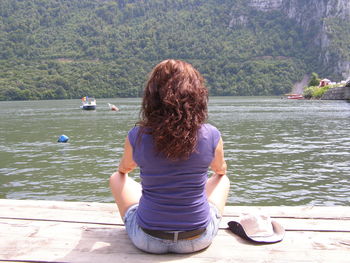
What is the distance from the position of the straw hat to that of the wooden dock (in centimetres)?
6

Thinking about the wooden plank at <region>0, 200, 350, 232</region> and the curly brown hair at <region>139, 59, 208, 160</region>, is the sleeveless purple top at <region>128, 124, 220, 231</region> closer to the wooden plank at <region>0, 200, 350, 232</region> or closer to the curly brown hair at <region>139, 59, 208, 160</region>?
the curly brown hair at <region>139, 59, 208, 160</region>

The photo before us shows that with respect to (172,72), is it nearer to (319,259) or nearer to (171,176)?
(171,176)

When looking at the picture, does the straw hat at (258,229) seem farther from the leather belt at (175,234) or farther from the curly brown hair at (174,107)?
the curly brown hair at (174,107)

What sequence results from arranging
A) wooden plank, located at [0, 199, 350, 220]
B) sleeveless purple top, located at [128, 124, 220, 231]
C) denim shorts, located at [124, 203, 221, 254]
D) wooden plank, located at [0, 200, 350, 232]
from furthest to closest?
wooden plank, located at [0, 199, 350, 220] → wooden plank, located at [0, 200, 350, 232] → denim shorts, located at [124, 203, 221, 254] → sleeveless purple top, located at [128, 124, 220, 231]

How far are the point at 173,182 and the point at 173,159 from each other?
190mm

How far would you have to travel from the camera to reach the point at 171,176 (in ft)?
9.14

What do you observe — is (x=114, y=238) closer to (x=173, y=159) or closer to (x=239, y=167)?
(x=173, y=159)

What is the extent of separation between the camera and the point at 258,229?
3221 millimetres

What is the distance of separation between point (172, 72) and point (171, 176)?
2.38 feet

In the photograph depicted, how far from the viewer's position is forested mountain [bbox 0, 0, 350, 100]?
12938 centimetres

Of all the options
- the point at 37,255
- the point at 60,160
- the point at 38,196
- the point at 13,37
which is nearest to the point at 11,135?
the point at 60,160

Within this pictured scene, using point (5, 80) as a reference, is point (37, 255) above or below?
above

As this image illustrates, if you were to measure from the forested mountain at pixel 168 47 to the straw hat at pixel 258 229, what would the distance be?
110136 millimetres

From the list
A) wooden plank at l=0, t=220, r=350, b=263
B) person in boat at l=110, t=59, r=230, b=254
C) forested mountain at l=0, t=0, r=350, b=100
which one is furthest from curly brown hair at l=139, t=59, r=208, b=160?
forested mountain at l=0, t=0, r=350, b=100
